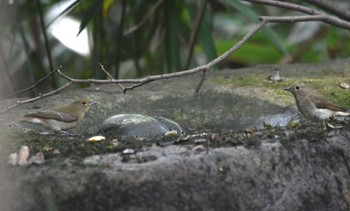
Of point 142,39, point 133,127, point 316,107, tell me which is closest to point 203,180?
point 133,127

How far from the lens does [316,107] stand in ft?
19.1

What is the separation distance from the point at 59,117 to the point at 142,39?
3.68 m

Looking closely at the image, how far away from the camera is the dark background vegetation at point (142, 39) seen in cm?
742

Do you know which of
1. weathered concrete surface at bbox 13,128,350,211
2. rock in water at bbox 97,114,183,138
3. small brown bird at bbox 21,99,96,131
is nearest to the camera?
weathered concrete surface at bbox 13,128,350,211

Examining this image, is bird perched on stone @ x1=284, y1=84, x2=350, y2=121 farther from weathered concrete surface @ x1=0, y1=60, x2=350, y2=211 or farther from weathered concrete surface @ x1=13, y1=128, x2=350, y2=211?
weathered concrete surface @ x1=13, y1=128, x2=350, y2=211

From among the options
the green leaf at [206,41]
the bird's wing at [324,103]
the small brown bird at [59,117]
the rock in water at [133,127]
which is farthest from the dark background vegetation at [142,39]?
the bird's wing at [324,103]

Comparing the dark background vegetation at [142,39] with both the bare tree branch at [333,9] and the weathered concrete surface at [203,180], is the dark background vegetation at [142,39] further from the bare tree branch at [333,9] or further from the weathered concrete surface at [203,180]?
the weathered concrete surface at [203,180]

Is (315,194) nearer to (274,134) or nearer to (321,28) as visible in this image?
(274,134)

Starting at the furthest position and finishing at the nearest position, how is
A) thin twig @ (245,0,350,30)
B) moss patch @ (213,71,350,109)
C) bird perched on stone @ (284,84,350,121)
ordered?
moss patch @ (213,71,350,109) → bird perched on stone @ (284,84,350,121) → thin twig @ (245,0,350,30)

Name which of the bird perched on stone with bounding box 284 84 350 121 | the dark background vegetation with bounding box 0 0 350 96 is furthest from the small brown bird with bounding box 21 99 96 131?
the bird perched on stone with bounding box 284 84 350 121

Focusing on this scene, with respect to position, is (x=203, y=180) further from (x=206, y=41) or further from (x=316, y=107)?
(x=206, y=41)

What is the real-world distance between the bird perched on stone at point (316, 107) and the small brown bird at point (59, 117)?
149 centimetres

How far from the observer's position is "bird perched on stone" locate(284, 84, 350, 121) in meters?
5.67

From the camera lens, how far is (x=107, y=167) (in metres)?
4.07
